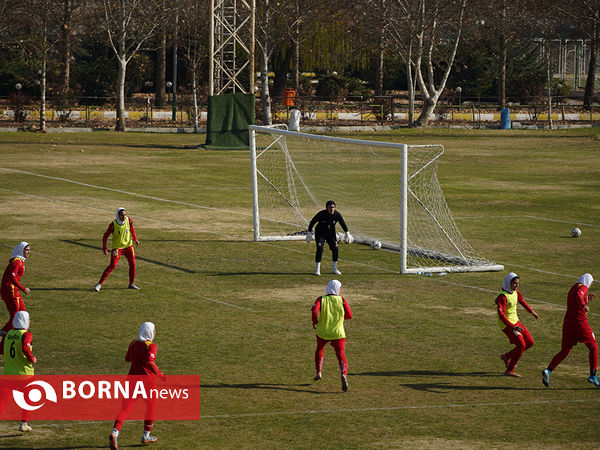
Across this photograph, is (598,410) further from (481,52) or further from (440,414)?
(481,52)

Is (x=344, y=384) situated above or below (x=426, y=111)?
below

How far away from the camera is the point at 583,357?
1641 cm

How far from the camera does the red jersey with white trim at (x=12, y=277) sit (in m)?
15.9

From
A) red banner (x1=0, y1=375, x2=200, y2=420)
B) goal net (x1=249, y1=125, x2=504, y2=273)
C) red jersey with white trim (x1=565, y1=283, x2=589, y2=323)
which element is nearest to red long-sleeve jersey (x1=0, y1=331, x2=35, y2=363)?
red banner (x1=0, y1=375, x2=200, y2=420)

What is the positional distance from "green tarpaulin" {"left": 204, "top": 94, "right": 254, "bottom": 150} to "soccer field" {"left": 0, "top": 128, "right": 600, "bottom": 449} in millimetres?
12586

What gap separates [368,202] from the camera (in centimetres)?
3206

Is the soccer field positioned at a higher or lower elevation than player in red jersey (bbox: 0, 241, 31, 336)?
lower

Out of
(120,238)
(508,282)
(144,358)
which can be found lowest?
(144,358)

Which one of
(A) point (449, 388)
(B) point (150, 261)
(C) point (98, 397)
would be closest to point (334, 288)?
(A) point (449, 388)

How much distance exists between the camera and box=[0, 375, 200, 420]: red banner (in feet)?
38.7

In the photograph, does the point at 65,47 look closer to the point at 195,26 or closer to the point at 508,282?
the point at 195,26

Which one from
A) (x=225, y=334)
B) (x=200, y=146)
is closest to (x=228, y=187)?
(x=200, y=146)

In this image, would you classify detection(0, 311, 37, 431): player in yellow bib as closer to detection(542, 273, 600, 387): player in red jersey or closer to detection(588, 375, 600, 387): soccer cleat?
detection(542, 273, 600, 387): player in red jersey

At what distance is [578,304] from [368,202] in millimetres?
17934
